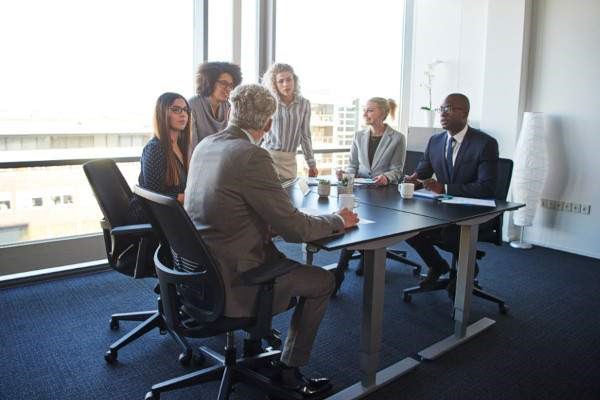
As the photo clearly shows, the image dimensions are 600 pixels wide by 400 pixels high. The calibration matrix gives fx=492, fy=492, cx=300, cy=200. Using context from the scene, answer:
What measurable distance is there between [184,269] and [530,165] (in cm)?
363

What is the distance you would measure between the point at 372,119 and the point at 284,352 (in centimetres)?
203

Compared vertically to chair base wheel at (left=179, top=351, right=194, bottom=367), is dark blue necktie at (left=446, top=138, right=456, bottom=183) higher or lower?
higher

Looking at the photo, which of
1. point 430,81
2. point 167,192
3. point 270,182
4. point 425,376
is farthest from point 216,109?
point 430,81

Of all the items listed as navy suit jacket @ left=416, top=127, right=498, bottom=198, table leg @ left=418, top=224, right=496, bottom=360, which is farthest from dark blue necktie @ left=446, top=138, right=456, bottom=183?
table leg @ left=418, top=224, right=496, bottom=360

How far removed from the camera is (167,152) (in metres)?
2.61

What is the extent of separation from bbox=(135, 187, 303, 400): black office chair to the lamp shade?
3321 mm

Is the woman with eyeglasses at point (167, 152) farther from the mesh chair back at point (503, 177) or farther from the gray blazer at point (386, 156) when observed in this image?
the mesh chair back at point (503, 177)

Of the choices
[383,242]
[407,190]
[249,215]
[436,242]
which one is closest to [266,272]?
[249,215]

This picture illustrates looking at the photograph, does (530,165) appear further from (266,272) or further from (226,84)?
(266,272)

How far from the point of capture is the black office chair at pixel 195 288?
5.53 ft

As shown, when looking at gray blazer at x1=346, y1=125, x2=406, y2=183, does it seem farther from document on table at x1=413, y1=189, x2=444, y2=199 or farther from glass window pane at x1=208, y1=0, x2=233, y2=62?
glass window pane at x1=208, y1=0, x2=233, y2=62

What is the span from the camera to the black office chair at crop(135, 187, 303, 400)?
5.53ft

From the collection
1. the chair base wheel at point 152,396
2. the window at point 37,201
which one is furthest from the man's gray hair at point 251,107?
the window at point 37,201

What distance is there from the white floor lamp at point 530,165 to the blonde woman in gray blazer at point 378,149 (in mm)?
1541
